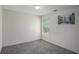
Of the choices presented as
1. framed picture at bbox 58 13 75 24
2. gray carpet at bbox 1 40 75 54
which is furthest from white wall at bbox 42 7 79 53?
gray carpet at bbox 1 40 75 54

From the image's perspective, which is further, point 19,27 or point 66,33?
point 19,27

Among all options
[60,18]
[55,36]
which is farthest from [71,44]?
[60,18]

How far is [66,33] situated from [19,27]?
2.98 meters

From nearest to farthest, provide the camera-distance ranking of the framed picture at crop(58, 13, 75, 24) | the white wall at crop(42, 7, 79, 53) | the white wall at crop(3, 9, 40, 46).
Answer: the white wall at crop(42, 7, 79, 53)
the framed picture at crop(58, 13, 75, 24)
the white wall at crop(3, 9, 40, 46)

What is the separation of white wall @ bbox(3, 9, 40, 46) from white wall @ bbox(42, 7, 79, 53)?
59.0 inches

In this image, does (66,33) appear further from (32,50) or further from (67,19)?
(32,50)

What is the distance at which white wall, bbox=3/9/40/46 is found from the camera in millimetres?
3471

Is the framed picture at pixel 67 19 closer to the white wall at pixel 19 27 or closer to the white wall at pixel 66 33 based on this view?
the white wall at pixel 66 33

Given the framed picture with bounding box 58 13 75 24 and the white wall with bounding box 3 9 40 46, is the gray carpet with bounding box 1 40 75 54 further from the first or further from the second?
the framed picture with bounding box 58 13 75 24

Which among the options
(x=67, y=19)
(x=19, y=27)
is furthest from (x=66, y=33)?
(x=19, y=27)

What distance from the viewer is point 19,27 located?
4.09 metres

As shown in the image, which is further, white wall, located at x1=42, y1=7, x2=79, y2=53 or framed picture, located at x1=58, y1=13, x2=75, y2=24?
framed picture, located at x1=58, y1=13, x2=75, y2=24

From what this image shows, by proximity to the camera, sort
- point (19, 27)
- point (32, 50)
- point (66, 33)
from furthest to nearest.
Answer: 1. point (19, 27)
2. point (66, 33)
3. point (32, 50)
